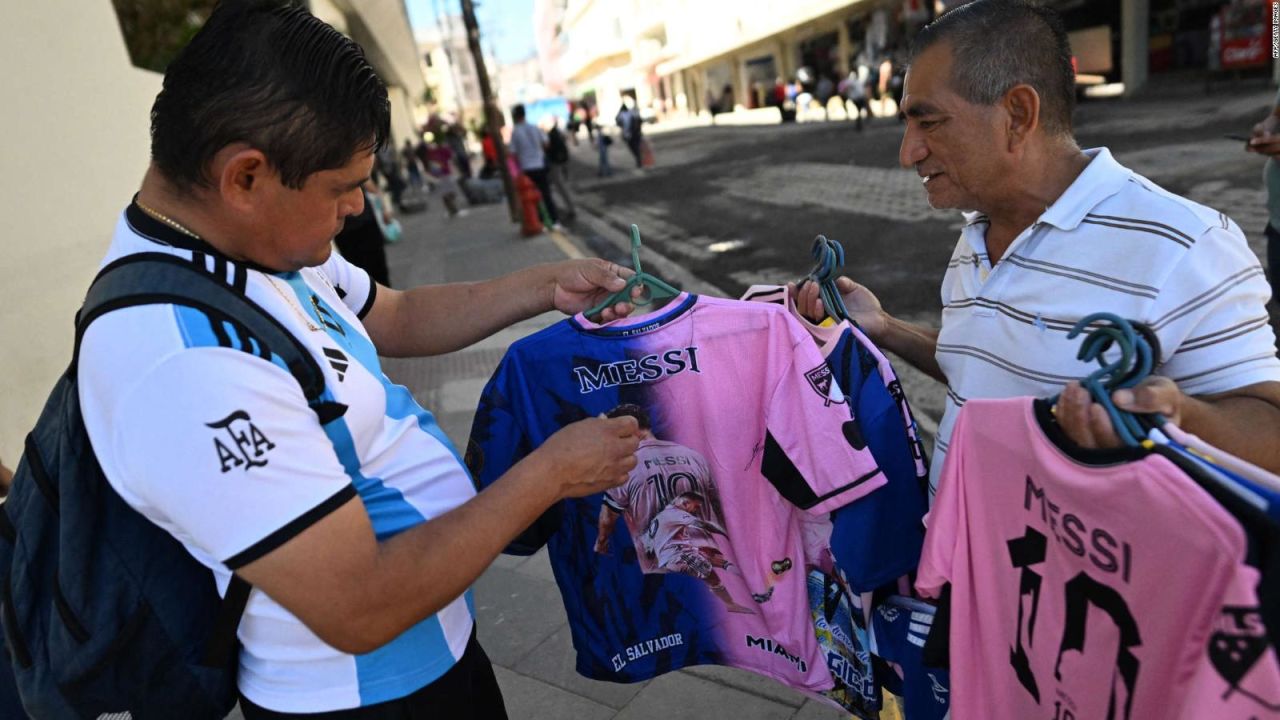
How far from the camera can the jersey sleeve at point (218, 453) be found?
39.8 inches

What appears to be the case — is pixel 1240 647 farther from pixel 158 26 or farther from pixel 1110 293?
pixel 158 26

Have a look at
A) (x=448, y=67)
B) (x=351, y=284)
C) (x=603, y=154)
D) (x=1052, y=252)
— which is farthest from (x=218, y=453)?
(x=448, y=67)

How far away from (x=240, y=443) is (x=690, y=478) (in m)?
1.19

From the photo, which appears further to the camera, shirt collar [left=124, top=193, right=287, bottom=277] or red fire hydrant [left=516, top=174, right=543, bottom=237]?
red fire hydrant [left=516, top=174, right=543, bottom=237]

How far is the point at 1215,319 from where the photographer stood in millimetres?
1374

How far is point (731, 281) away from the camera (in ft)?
26.6

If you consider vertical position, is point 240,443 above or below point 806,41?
below

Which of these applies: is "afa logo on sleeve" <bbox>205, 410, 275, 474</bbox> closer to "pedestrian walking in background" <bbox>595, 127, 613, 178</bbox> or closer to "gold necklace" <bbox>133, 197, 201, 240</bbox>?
"gold necklace" <bbox>133, 197, 201, 240</bbox>

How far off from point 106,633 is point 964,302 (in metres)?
1.73

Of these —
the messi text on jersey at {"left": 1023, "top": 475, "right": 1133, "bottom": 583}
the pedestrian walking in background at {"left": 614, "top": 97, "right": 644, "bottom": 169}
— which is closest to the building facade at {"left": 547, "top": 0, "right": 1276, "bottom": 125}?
the messi text on jersey at {"left": 1023, "top": 475, "right": 1133, "bottom": 583}

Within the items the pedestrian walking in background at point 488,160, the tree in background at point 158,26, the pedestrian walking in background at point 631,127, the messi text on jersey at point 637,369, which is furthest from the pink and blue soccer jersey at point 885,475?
the pedestrian walking in background at point 631,127

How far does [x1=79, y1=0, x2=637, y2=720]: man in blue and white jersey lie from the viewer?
1.03 m

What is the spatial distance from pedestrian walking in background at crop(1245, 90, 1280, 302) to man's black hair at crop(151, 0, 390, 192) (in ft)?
12.3

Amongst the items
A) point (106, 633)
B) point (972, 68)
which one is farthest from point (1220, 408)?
point (106, 633)
